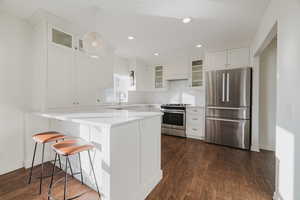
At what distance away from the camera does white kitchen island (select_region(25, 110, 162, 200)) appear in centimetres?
125

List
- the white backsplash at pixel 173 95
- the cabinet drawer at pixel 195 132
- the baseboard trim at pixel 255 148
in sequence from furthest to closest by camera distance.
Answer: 1. the white backsplash at pixel 173 95
2. the cabinet drawer at pixel 195 132
3. the baseboard trim at pixel 255 148

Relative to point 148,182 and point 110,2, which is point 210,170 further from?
point 110,2

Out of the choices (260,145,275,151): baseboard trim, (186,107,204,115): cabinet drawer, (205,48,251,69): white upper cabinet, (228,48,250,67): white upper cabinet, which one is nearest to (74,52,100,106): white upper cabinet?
(186,107,204,115): cabinet drawer

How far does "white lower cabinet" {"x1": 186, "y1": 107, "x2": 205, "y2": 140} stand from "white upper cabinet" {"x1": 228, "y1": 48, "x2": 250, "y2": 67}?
1380 mm

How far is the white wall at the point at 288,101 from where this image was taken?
1.15 metres

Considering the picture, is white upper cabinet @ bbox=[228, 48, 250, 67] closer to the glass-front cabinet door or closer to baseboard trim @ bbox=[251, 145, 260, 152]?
baseboard trim @ bbox=[251, 145, 260, 152]

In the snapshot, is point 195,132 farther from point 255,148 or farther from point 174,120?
point 255,148

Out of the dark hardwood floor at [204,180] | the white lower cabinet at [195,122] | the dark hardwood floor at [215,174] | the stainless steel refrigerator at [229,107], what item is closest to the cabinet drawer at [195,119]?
the white lower cabinet at [195,122]

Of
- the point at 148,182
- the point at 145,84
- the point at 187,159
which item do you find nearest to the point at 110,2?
the point at 148,182

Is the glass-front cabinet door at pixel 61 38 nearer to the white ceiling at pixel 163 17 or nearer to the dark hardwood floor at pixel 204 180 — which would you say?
the white ceiling at pixel 163 17

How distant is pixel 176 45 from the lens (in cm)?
335

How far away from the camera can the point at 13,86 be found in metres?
2.20

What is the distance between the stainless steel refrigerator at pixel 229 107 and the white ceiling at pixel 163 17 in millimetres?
772

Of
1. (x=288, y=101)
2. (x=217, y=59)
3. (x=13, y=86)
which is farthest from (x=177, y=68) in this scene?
(x=13, y=86)
